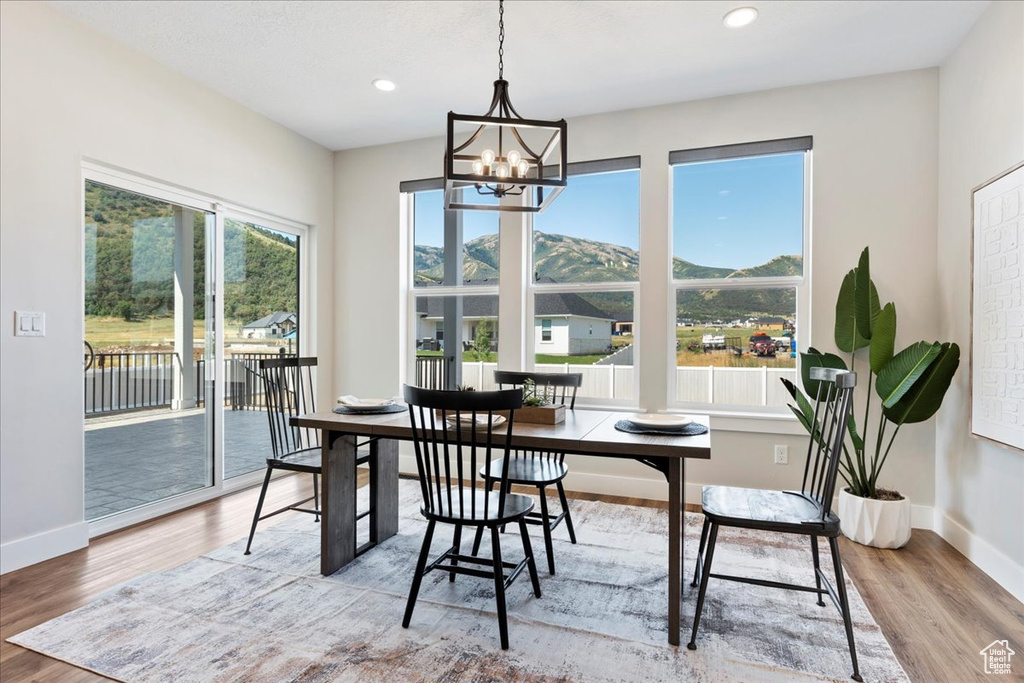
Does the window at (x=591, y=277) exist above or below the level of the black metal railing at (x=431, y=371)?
above

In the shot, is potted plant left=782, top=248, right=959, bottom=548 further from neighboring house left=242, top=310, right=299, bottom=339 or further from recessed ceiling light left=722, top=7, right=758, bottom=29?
neighboring house left=242, top=310, right=299, bottom=339

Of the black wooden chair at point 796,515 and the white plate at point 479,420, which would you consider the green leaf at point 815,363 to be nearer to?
the black wooden chair at point 796,515

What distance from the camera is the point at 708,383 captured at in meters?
3.79

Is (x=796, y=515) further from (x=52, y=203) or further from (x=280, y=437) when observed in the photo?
(x=52, y=203)

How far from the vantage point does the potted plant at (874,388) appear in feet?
9.20

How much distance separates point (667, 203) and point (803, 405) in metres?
1.62

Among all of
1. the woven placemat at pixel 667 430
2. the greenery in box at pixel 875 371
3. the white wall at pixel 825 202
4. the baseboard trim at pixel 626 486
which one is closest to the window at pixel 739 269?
the white wall at pixel 825 202

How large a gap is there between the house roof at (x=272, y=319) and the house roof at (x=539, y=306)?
1077 mm

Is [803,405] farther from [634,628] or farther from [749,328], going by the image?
[634,628]

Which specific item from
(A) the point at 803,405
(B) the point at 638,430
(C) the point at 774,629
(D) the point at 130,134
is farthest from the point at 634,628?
(D) the point at 130,134

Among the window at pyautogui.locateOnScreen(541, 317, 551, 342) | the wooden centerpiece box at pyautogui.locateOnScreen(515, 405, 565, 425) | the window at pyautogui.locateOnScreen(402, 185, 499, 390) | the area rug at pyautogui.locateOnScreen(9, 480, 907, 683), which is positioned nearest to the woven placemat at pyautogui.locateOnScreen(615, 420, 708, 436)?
the wooden centerpiece box at pyautogui.locateOnScreen(515, 405, 565, 425)

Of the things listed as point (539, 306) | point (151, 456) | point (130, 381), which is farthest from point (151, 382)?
point (539, 306)

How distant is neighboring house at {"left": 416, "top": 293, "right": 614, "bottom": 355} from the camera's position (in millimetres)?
4047

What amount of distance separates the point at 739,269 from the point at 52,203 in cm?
405
